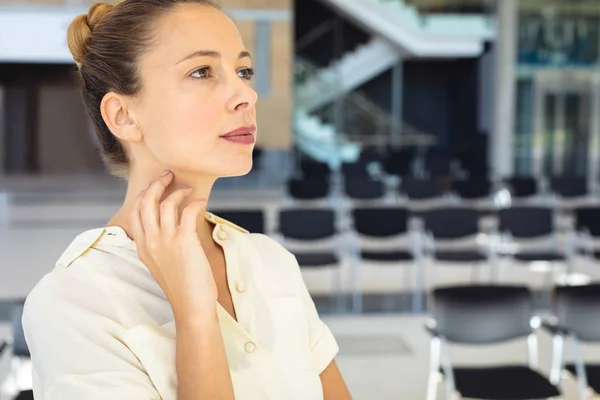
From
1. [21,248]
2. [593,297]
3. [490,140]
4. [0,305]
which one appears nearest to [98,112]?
[593,297]

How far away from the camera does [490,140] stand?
53.1ft

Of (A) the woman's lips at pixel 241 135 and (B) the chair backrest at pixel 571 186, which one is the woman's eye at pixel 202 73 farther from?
(B) the chair backrest at pixel 571 186

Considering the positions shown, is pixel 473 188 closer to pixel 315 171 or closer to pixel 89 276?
pixel 315 171

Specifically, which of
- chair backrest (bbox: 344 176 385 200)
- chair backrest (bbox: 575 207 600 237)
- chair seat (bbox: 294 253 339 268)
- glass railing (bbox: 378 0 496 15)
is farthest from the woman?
glass railing (bbox: 378 0 496 15)

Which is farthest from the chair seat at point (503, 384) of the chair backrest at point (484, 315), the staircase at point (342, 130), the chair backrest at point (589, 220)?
the staircase at point (342, 130)

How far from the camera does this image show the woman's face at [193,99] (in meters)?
1.10

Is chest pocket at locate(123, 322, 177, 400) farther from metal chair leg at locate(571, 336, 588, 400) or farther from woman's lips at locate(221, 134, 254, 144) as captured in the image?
metal chair leg at locate(571, 336, 588, 400)

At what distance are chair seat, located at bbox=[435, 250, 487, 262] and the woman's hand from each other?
17.5ft

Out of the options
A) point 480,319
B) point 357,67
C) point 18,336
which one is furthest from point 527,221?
point 357,67

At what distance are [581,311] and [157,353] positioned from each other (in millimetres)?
3086

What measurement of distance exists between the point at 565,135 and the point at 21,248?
12.5m

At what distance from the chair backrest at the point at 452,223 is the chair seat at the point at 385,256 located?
1.60 feet

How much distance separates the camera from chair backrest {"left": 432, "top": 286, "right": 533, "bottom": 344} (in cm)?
355

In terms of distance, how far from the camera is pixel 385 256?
20.6 feet
